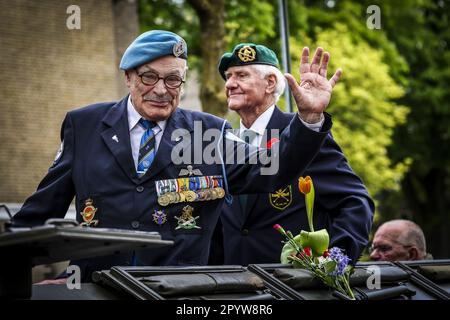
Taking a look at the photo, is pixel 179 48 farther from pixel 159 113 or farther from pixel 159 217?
pixel 159 217

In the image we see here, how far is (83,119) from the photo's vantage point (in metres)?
5.18

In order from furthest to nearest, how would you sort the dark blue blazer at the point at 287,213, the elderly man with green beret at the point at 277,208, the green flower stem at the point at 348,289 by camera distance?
1. the dark blue blazer at the point at 287,213
2. the elderly man with green beret at the point at 277,208
3. the green flower stem at the point at 348,289

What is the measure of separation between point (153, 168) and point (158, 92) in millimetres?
365

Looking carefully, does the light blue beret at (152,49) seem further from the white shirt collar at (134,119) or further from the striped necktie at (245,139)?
the striped necktie at (245,139)

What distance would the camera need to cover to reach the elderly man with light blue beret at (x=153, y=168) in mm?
4918

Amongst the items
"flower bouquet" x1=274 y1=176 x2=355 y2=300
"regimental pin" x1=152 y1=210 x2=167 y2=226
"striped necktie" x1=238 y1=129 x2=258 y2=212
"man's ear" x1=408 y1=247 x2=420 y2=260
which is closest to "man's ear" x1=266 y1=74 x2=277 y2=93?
"striped necktie" x1=238 y1=129 x2=258 y2=212

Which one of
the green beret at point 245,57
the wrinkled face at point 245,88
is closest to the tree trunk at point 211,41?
the green beret at point 245,57

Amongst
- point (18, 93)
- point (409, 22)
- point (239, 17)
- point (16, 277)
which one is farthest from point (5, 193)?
point (16, 277)

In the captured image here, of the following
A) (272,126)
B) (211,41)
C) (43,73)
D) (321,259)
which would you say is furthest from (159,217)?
(43,73)

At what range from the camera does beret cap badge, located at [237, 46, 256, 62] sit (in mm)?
7148

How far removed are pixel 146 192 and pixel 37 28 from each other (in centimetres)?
1415

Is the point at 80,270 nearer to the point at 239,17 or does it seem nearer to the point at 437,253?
the point at 239,17

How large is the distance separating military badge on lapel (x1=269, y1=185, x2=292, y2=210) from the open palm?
171cm

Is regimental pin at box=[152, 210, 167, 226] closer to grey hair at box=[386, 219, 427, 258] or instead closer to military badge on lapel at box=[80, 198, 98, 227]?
military badge on lapel at box=[80, 198, 98, 227]
